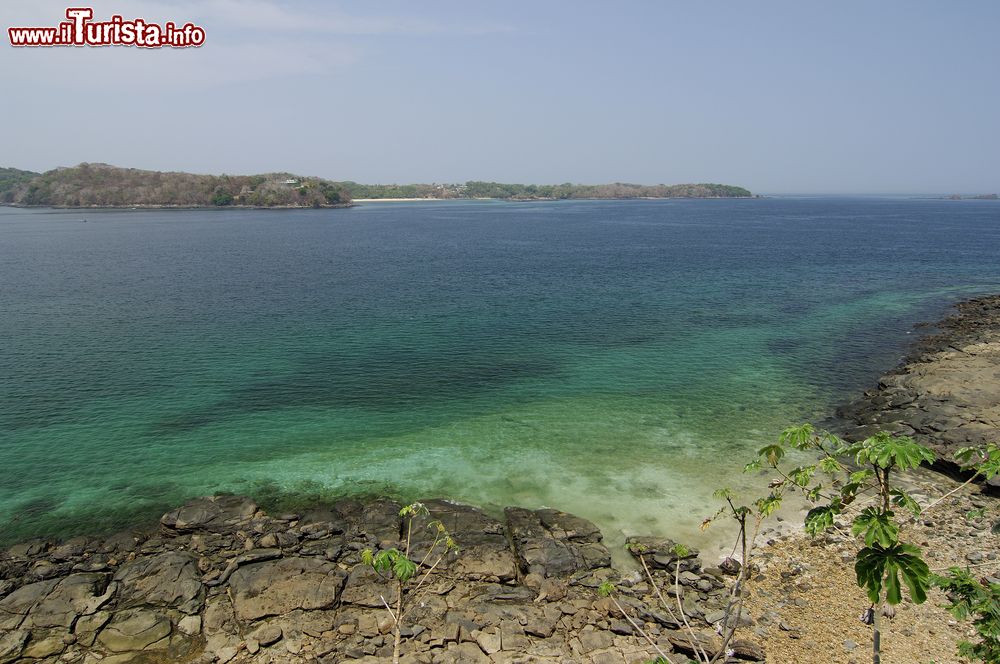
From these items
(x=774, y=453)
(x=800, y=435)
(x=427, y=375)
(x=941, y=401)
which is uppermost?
(x=800, y=435)

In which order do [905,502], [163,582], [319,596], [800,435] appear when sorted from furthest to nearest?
1. [163,582]
2. [319,596]
3. [800,435]
4. [905,502]

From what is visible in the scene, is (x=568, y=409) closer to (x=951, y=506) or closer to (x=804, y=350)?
(x=951, y=506)

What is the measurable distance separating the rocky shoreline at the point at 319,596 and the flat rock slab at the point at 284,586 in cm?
5

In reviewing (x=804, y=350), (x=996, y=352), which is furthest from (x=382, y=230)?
(x=996, y=352)

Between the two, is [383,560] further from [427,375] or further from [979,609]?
[427,375]

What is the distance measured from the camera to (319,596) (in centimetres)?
1694

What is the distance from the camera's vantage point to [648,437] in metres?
28.4

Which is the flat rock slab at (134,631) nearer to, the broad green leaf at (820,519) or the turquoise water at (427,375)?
the turquoise water at (427,375)

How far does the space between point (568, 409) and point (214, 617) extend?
20.2 metres

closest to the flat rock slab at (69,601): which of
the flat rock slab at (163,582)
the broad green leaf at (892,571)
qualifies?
the flat rock slab at (163,582)

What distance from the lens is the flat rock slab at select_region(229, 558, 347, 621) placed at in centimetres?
1662

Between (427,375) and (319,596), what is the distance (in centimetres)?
2030

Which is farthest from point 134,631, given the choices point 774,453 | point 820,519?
point 820,519

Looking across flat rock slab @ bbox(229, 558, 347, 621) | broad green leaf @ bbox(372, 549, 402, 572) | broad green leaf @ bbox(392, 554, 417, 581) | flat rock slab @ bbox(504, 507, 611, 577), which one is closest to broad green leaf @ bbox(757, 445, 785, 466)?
broad green leaf @ bbox(392, 554, 417, 581)
